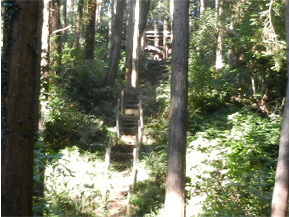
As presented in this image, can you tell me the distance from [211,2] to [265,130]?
28.7 m

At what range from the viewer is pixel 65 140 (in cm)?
1405

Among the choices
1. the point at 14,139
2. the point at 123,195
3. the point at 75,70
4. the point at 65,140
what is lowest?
the point at 123,195

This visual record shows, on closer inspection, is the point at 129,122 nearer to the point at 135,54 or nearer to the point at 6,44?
the point at 135,54

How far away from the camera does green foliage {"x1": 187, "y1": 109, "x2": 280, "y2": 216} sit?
860 cm

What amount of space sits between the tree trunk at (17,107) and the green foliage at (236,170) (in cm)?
555

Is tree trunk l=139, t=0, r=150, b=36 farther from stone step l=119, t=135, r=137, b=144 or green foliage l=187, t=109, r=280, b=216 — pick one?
green foliage l=187, t=109, r=280, b=216

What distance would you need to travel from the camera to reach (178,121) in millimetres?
8797

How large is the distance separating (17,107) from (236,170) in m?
7.09

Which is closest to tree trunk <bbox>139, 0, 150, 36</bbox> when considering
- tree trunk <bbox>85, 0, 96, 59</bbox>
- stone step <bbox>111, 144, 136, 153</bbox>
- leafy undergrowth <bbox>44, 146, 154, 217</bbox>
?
tree trunk <bbox>85, 0, 96, 59</bbox>

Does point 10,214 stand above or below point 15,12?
below

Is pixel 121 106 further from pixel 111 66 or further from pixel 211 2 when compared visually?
pixel 211 2

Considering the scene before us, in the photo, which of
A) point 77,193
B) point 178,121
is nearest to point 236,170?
point 178,121

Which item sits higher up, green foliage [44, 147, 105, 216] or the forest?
the forest

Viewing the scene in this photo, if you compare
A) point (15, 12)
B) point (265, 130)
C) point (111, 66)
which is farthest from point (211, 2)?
point (15, 12)
